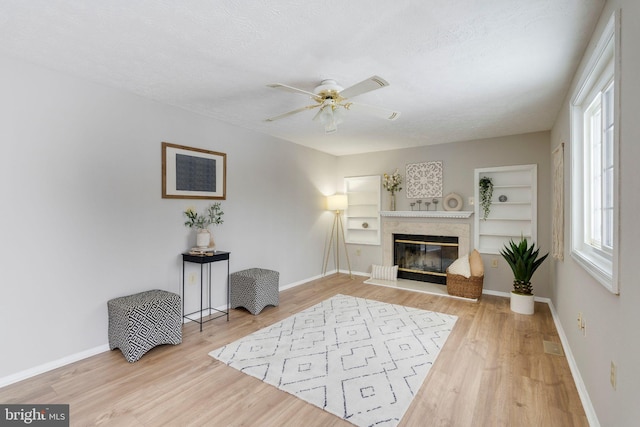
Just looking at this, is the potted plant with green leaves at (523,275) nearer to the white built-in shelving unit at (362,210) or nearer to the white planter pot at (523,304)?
the white planter pot at (523,304)

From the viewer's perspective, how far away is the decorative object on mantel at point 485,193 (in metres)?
4.74

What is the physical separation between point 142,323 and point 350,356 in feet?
6.05

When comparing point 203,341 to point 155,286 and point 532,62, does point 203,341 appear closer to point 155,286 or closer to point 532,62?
point 155,286

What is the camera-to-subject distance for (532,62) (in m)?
2.32

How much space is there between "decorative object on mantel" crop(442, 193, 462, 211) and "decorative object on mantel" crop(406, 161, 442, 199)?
0.15 metres

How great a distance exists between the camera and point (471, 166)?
4.86 m

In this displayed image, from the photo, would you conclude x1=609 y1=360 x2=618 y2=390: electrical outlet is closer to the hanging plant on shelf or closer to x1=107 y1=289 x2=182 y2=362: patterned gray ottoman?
x1=107 y1=289 x2=182 y2=362: patterned gray ottoman

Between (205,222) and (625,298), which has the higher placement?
(205,222)

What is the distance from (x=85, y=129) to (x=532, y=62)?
374cm

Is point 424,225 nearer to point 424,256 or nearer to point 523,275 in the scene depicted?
A: point 424,256

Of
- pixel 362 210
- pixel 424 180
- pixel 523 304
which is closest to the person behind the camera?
pixel 523 304

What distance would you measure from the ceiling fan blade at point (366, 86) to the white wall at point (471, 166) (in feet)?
10.9

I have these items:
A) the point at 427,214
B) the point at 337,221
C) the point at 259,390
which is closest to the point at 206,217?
the point at 259,390

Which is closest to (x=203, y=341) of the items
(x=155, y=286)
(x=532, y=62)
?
(x=155, y=286)
